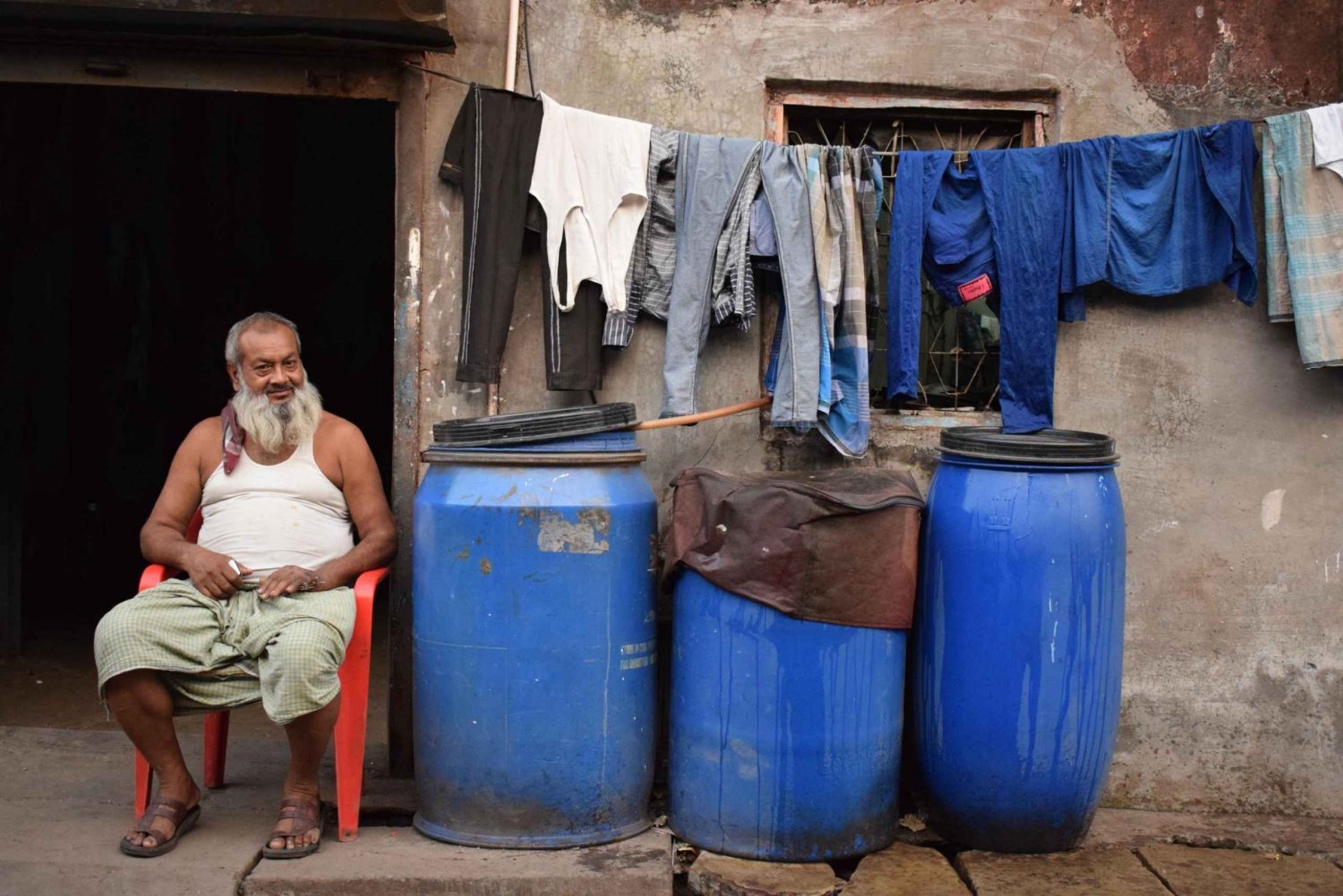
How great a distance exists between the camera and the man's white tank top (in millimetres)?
3787

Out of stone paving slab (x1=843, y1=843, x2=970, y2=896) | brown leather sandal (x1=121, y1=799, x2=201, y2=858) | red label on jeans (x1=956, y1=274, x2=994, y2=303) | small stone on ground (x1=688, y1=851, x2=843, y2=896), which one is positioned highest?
red label on jeans (x1=956, y1=274, x2=994, y2=303)

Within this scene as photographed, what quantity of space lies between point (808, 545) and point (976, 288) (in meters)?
1.26

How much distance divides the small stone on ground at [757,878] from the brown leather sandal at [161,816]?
1.50m

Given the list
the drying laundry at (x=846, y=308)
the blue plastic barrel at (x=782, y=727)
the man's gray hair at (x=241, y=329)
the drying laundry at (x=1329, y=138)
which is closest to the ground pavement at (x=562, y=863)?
the blue plastic barrel at (x=782, y=727)

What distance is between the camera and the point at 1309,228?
4.05m

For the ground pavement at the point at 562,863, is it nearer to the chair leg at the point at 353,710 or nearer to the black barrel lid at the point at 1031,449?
the chair leg at the point at 353,710

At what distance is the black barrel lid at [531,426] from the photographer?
3635 millimetres

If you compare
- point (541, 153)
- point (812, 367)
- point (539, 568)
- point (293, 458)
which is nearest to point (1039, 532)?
point (812, 367)

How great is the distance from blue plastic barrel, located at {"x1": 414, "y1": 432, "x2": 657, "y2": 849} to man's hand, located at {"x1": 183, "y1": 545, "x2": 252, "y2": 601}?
1.78ft

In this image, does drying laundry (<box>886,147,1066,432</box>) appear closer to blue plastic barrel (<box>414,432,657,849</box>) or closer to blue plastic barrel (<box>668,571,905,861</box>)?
blue plastic barrel (<box>668,571,905,861</box>)

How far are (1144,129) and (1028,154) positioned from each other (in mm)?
479

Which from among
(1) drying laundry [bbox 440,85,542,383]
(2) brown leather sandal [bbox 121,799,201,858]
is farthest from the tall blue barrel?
(2) brown leather sandal [bbox 121,799,201,858]

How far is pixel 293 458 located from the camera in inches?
154

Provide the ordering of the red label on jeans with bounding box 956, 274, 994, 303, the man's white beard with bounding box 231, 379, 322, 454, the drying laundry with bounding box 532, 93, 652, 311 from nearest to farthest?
the man's white beard with bounding box 231, 379, 322, 454 → the drying laundry with bounding box 532, 93, 652, 311 → the red label on jeans with bounding box 956, 274, 994, 303
